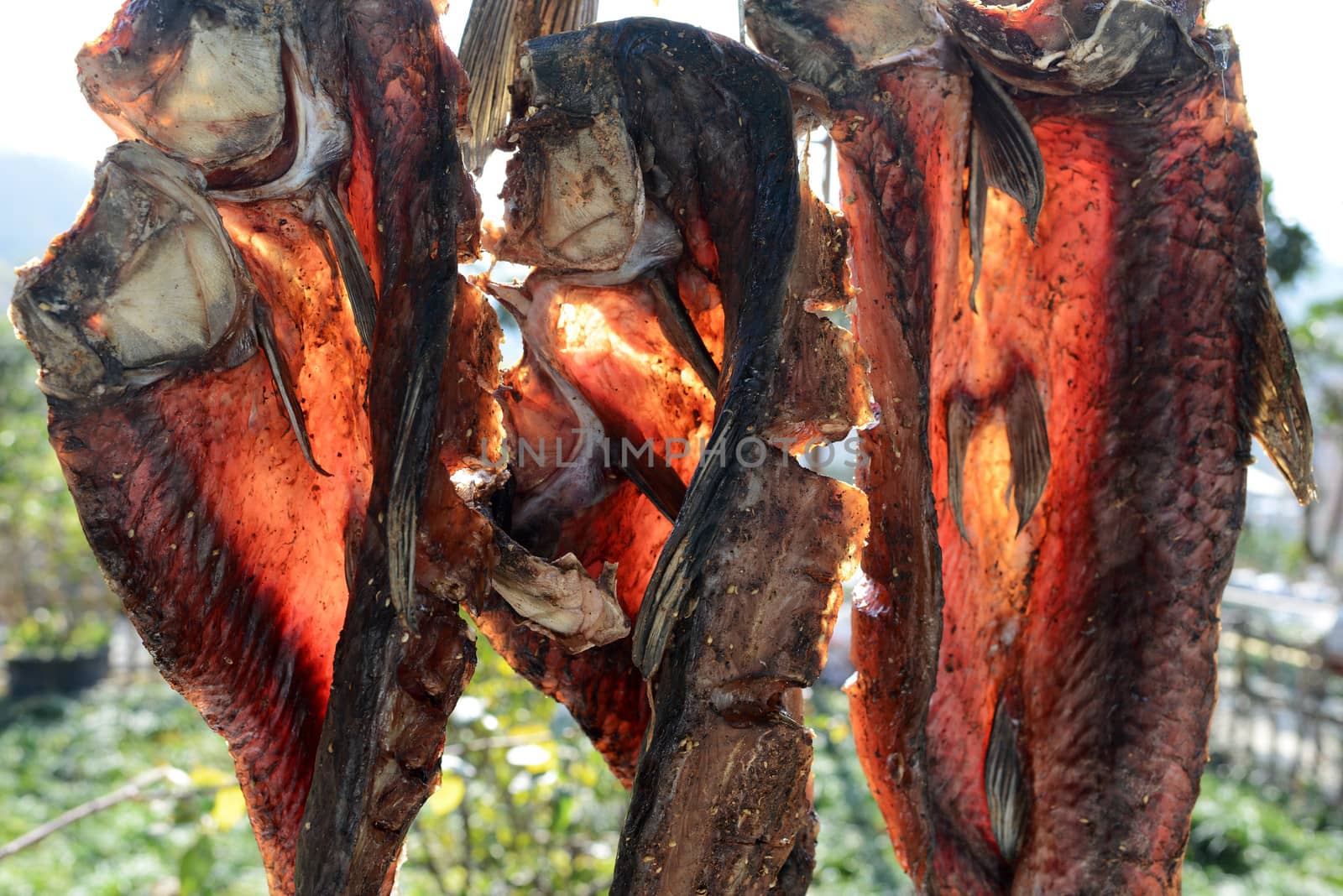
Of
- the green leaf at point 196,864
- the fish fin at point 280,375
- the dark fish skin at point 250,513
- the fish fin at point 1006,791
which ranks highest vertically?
the fish fin at point 280,375

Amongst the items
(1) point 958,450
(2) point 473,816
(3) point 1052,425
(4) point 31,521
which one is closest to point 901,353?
(1) point 958,450

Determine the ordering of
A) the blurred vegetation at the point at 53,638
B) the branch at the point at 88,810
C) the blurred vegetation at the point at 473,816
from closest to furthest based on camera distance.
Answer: the branch at the point at 88,810 → the blurred vegetation at the point at 473,816 → the blurred vegetation at the point at 53,638

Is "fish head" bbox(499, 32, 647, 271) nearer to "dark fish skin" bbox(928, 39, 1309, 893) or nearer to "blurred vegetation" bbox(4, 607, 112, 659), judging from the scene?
"dark fish skin" bbox(928, 39, 1309, 893)

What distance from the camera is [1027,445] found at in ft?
3.62

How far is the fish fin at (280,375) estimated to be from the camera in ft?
3.03

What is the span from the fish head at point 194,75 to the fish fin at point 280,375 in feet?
0.46

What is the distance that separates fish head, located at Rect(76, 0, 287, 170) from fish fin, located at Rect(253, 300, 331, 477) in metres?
0.14

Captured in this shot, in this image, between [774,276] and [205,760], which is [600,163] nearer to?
[774,276]

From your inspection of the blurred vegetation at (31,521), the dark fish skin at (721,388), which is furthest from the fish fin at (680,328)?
the blurred vegetation at (31,521)

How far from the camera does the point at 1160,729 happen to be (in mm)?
1079

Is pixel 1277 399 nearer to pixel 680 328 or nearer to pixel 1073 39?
pixel 1073 39

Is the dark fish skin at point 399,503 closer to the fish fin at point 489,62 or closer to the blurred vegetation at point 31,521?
the fish fin at point 489,62

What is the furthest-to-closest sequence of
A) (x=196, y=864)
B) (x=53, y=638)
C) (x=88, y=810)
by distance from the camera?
(x=53, y=638), (x=196, y=864), (x=88, y=810)

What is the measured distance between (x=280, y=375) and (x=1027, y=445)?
78 cm
